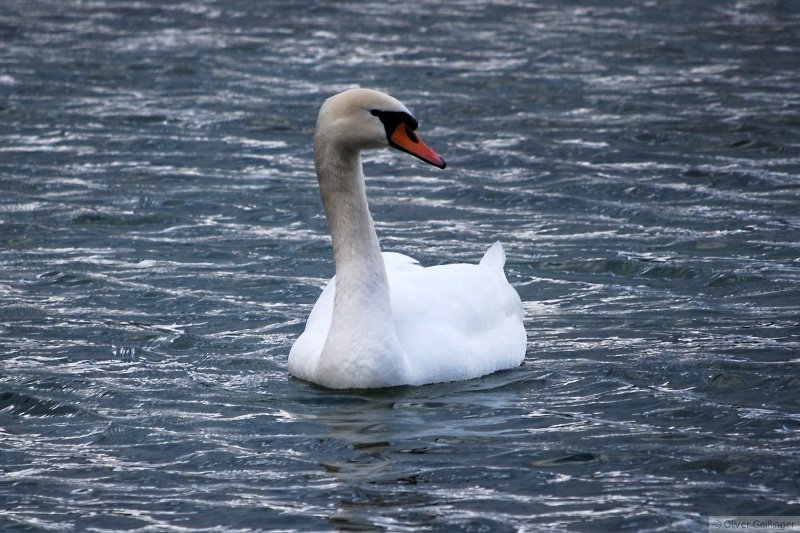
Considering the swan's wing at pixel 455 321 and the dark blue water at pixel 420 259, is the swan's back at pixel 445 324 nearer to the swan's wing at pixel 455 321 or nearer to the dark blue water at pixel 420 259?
the swan's wing at pixel 455 321

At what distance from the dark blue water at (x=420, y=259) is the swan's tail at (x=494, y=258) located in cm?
52

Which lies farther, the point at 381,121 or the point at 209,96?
the point at 209,96

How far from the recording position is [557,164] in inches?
579

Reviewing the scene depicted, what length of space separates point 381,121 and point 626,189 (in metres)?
5.56

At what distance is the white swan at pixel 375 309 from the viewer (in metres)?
8.53

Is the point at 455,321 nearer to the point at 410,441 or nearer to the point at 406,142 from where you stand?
the point at 406,142

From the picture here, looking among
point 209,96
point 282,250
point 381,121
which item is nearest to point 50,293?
point 282,250

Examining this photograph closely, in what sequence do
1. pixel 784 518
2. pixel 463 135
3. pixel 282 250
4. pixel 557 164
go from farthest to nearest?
pixel 463 135, pixel 557 164, pixel 282 250, pixel 784 518

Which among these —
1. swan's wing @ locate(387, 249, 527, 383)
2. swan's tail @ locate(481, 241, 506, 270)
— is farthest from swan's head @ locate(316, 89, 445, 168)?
swan's tail @ locate(481, 241, 506, 270)

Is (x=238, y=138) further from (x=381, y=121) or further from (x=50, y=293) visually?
(x=381, y=121)

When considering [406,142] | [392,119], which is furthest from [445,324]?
[392,119]

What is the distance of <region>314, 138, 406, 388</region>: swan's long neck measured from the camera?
849 cm

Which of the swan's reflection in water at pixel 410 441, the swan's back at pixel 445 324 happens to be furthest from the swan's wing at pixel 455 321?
the swan's reflection in water at pixel 410 441

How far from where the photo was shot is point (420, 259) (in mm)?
11969
